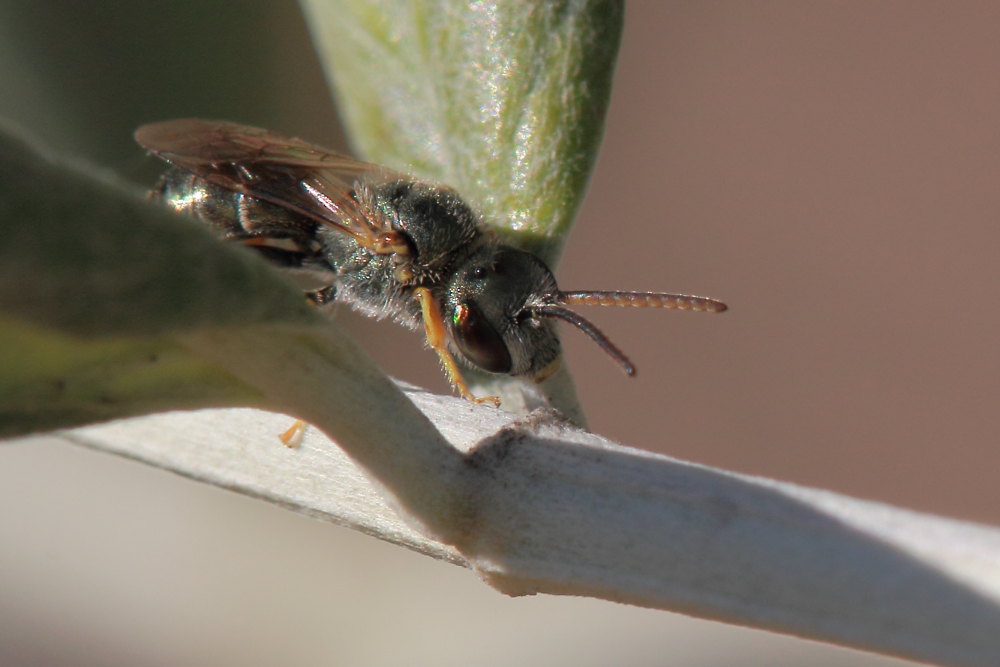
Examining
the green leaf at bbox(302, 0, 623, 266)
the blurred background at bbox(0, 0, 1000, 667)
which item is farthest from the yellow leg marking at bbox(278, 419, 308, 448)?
the blurred background at bbox(0, 0, 1000, 667)

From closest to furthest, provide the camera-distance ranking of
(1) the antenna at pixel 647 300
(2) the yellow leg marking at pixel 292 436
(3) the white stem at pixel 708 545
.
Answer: (3) the white stem at pixel 708 545
(2) the yellow leg marking at pixel 292 436
(1) the antenna at pixel 647 300

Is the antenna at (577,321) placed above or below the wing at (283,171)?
below

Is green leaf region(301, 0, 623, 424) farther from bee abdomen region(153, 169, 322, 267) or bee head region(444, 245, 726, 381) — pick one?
bee abdomen region(153, 169, 322, 267)

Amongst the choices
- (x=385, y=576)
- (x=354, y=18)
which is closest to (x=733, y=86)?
(x=385, y=576)

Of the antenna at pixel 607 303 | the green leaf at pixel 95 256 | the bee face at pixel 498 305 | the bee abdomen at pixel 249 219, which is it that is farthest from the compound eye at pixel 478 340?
the green leaf at pixel 95 256

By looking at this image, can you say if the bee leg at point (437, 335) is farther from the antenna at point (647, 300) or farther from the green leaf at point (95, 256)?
the green leaf at point (95, 256)

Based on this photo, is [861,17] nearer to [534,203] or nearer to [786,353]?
[786,353]
